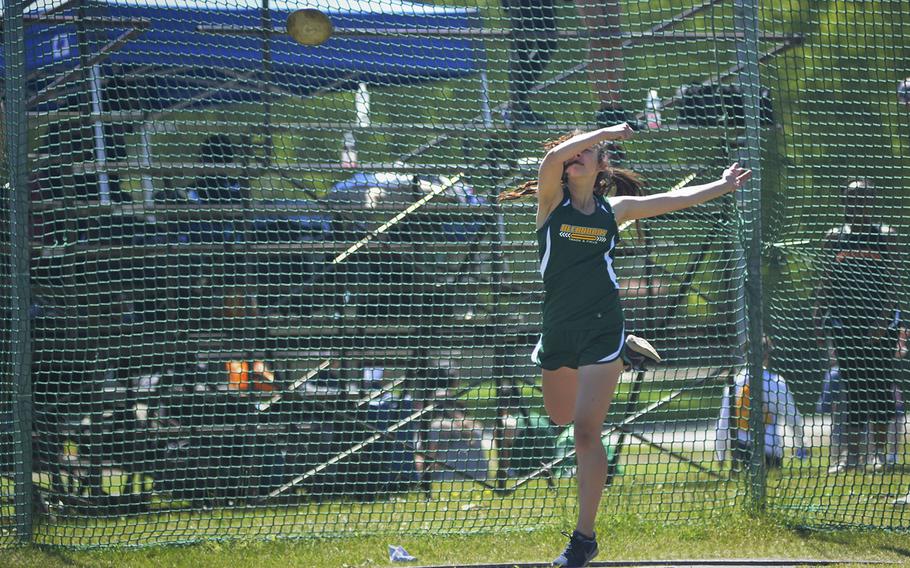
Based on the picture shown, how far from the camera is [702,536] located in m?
5.53

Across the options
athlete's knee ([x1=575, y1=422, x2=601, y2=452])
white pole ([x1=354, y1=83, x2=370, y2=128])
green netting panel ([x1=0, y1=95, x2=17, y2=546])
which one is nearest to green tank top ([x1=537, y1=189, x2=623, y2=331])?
athlete's knee ([x1=575, y1=422, x2=601, y2=452])

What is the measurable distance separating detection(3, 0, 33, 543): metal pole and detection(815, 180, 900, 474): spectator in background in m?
4.74

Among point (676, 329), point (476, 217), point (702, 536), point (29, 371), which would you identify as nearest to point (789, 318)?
point (676, 329)

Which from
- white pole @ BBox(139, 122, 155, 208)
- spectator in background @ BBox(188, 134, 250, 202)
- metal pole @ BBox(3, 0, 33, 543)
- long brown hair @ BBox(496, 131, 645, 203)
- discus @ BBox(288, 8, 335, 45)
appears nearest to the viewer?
long brown hair @ BBox(496, 131, 645, 203)

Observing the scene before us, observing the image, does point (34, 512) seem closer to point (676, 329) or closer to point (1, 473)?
point (1, 473)

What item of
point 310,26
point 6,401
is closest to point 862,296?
point 310,26

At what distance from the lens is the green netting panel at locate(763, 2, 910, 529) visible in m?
6.14

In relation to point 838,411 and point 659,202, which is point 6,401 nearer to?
point 659,202

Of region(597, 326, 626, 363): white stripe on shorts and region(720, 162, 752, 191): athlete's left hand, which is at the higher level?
region(720, 162, 752, 191): athlete's left hand

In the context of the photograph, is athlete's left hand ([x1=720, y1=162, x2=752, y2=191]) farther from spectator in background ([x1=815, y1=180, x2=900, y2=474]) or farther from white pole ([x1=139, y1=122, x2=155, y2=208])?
white pole ([x1=139, y1=122, x2=155, y2=208])

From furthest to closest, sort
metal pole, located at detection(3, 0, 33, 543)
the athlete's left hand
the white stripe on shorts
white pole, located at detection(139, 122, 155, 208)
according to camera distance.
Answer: white pole, located at detection(139, 122, 155, 208)
metal pole, located at detection(3, 0, 33, 543)
the athlete's left hand
the white stripe on shorts

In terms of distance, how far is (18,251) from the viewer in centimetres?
545

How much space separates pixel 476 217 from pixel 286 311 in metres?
1.49

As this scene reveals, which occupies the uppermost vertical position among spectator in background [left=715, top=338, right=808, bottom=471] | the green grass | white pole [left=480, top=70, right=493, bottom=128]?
white pole [left=480, top=70, right=493, bottom=128]
